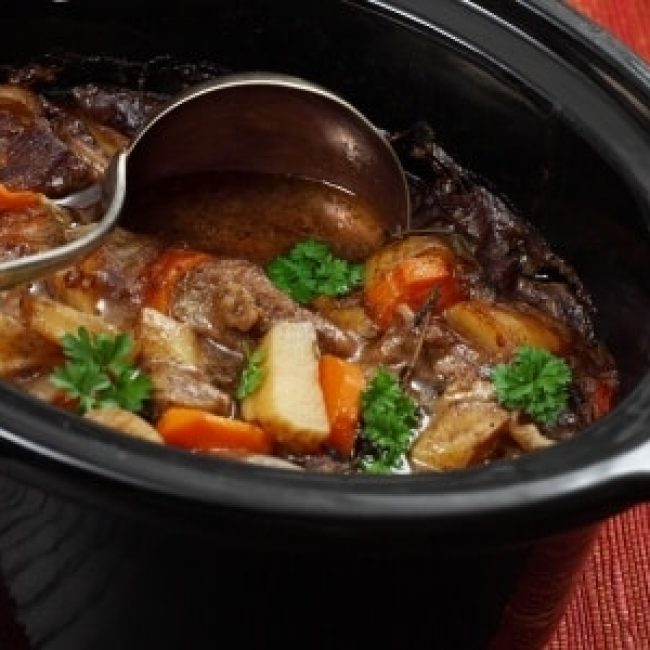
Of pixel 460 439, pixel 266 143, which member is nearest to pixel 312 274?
pixel 266 143

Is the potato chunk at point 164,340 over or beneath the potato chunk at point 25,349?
over

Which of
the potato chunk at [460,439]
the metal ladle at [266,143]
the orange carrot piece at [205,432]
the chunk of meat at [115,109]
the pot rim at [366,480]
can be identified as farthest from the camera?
the chunk of meat at [115,109]

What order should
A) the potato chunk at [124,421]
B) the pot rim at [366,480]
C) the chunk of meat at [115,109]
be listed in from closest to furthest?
the pot rim at [366,480] < the potato chunk at [124,421] < the chunk of meat at [115,109]

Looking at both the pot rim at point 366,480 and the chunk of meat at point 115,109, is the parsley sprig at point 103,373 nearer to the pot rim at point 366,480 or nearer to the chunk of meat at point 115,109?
the pot rim at point 366,480

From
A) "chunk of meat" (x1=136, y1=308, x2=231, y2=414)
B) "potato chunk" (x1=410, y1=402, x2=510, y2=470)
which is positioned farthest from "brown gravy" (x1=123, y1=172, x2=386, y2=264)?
"potato chunk" (x1=410, y1=402, x2=510, y2=470)

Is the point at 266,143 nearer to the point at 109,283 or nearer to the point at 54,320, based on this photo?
the point at 109,283

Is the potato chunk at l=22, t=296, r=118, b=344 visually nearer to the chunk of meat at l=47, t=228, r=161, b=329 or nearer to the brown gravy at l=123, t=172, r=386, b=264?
the chunk of meat at l=47, t=228, r=161, b=329

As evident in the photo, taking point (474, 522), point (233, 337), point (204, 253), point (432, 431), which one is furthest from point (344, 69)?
point (474, 522)

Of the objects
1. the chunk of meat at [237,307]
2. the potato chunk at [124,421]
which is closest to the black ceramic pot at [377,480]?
the potato chunk at [124,421]
